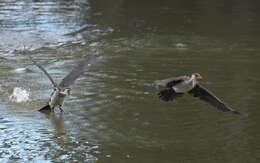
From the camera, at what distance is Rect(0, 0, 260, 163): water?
6.36 metres

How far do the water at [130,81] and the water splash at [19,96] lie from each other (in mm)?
29

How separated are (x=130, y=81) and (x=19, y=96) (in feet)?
5.46

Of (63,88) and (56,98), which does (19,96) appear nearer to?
(56,98)

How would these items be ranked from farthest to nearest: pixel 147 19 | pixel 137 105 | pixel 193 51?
pixel 147 19 < pixel 193 51 < pixel 137 105

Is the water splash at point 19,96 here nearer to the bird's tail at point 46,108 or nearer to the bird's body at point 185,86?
the bird's tail at point 46,108

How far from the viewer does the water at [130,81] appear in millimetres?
6355

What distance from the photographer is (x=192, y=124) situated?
23.1ft

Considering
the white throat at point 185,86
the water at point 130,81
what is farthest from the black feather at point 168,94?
the water at point 130,81

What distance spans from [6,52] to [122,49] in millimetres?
2033

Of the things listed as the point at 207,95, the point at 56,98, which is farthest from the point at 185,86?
the point at 56,98

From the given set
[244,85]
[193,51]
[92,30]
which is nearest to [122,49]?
[193,51]

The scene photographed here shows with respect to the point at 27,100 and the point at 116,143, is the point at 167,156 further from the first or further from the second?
the point at 27,100

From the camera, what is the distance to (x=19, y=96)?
8062 mm

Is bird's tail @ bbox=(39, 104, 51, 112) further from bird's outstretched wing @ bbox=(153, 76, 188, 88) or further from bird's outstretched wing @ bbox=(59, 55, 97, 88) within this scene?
bird's outstretched wing @ bbox=(153, 76, 188, 88)
